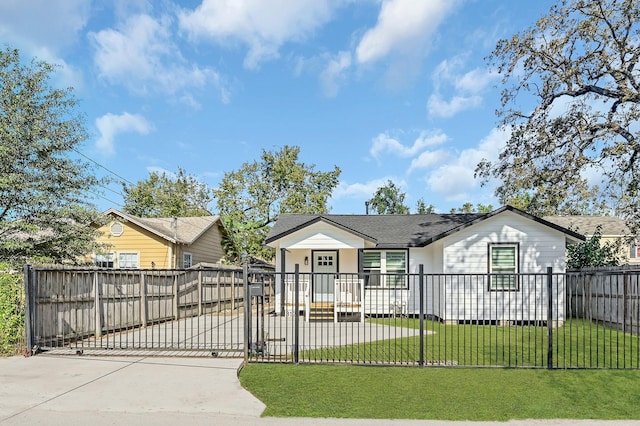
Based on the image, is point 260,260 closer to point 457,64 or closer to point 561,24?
point 457,64

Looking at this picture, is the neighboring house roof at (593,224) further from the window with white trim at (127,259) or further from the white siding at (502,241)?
the window with white trim at (127,259)

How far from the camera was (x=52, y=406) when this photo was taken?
5555mm

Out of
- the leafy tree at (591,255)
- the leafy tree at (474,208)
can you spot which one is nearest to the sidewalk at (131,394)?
the leafy tree at (591,255)

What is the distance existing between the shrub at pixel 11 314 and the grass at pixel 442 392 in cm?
479

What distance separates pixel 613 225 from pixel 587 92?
21.1 meters

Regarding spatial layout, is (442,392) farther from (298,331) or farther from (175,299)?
(175,299)

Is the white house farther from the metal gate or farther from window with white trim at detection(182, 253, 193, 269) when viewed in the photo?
window with white trim at detection(182, 253, 193, 269)

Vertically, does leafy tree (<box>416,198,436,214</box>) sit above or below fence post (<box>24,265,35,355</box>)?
above

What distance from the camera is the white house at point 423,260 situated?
13906 millimetres

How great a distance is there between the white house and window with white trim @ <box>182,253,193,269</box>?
643 cm

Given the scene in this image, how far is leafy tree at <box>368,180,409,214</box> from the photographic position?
7431 centimetres

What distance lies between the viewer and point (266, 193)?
3391 centimetres

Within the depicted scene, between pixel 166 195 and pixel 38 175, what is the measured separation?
26.2 meters

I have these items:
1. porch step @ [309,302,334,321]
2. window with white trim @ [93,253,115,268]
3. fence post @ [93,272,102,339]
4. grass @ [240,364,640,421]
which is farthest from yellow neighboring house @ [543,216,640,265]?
fence post @ [93,272,102,339]
